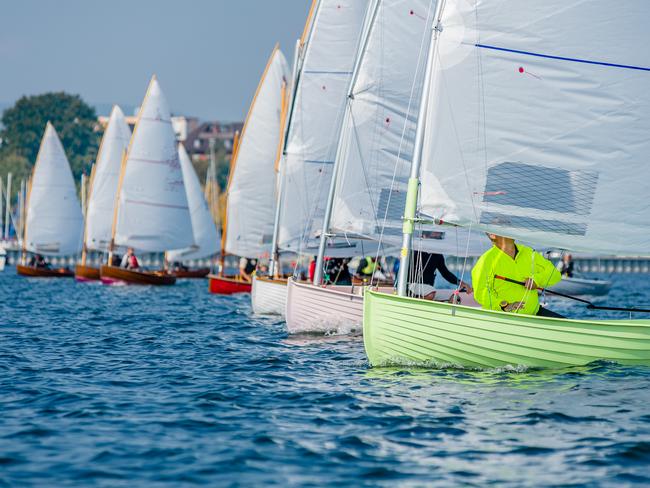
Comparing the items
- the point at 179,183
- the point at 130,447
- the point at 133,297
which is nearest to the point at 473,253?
the point at 130,447

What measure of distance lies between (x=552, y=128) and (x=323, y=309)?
24.5 ft

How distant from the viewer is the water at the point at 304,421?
945 centimetres

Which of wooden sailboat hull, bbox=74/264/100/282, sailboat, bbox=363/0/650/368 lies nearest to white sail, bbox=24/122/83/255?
wooden sailboat hull, bbox=74/264/100/282

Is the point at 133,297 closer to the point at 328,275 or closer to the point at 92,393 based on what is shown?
the point at 328,275

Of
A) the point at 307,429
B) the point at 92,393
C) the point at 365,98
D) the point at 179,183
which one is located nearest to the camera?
the point at 307,429

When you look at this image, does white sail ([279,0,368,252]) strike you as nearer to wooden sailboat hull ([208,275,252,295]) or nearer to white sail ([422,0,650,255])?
wooden sailboat hull ([208,275,252,295])

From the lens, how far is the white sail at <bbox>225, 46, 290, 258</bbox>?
4100 centimetres

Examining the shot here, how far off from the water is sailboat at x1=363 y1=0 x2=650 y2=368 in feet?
6.38

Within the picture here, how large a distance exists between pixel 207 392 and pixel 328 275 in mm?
12934

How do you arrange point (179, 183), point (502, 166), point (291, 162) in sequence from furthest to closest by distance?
point (179, 183)
point (291, 162)
point (502, 166)

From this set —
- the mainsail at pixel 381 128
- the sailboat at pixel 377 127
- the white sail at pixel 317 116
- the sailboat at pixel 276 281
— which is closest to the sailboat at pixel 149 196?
the sailboat at pixel 276 281

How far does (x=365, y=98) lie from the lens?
23422mm

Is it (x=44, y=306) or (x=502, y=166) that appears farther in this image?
(x=44, y=306)

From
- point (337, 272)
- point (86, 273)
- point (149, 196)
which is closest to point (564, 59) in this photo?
point (337, 272)
